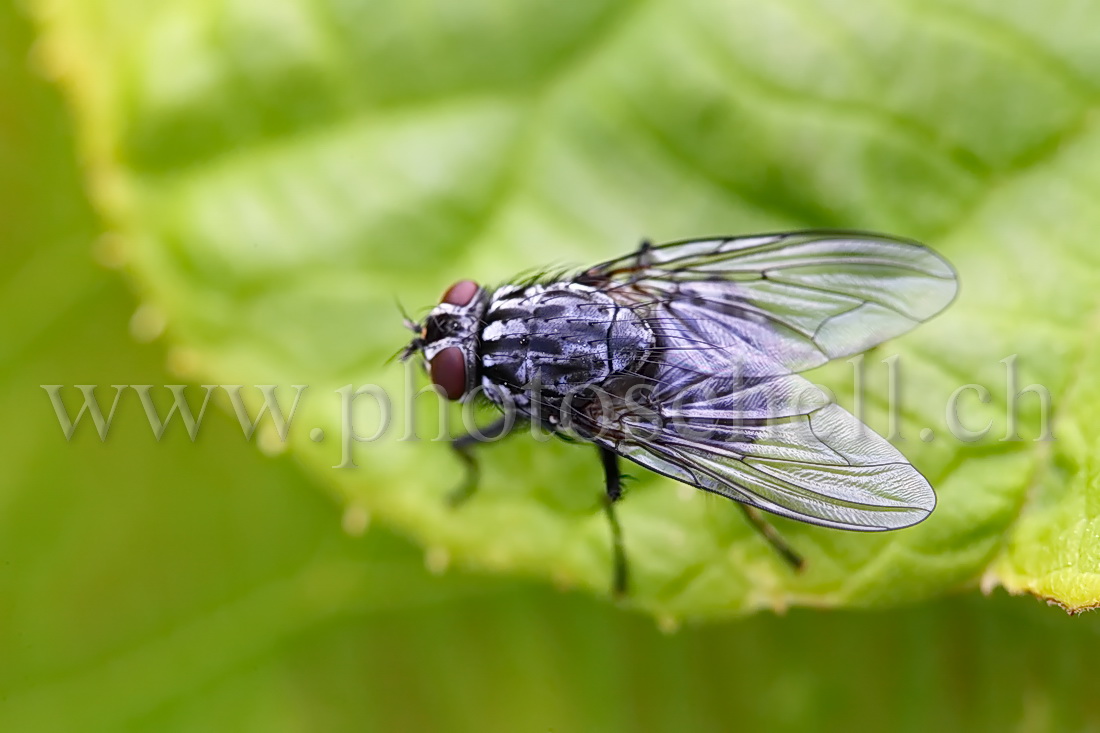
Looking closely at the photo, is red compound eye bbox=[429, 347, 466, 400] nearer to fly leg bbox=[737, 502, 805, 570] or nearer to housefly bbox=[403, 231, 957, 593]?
housefly bbox=[403, 231, 957, 593]

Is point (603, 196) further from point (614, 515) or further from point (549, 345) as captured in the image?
point (614, 515)

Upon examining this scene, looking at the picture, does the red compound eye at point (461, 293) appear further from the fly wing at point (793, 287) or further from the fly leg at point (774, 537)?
the fly leg at point (774, 537)

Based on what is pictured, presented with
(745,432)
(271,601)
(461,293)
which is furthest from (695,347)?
(271,601)

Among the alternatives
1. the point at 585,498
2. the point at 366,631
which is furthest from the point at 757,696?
the point at 366,631

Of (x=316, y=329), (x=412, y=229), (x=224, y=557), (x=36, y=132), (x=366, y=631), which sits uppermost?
(x=36, y=132)

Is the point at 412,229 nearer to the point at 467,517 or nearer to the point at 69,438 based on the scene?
the point at 467,517

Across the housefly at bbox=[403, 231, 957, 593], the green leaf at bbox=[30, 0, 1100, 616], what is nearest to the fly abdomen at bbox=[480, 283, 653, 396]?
the housefly at bbox=[403, 231, 957, 593]
